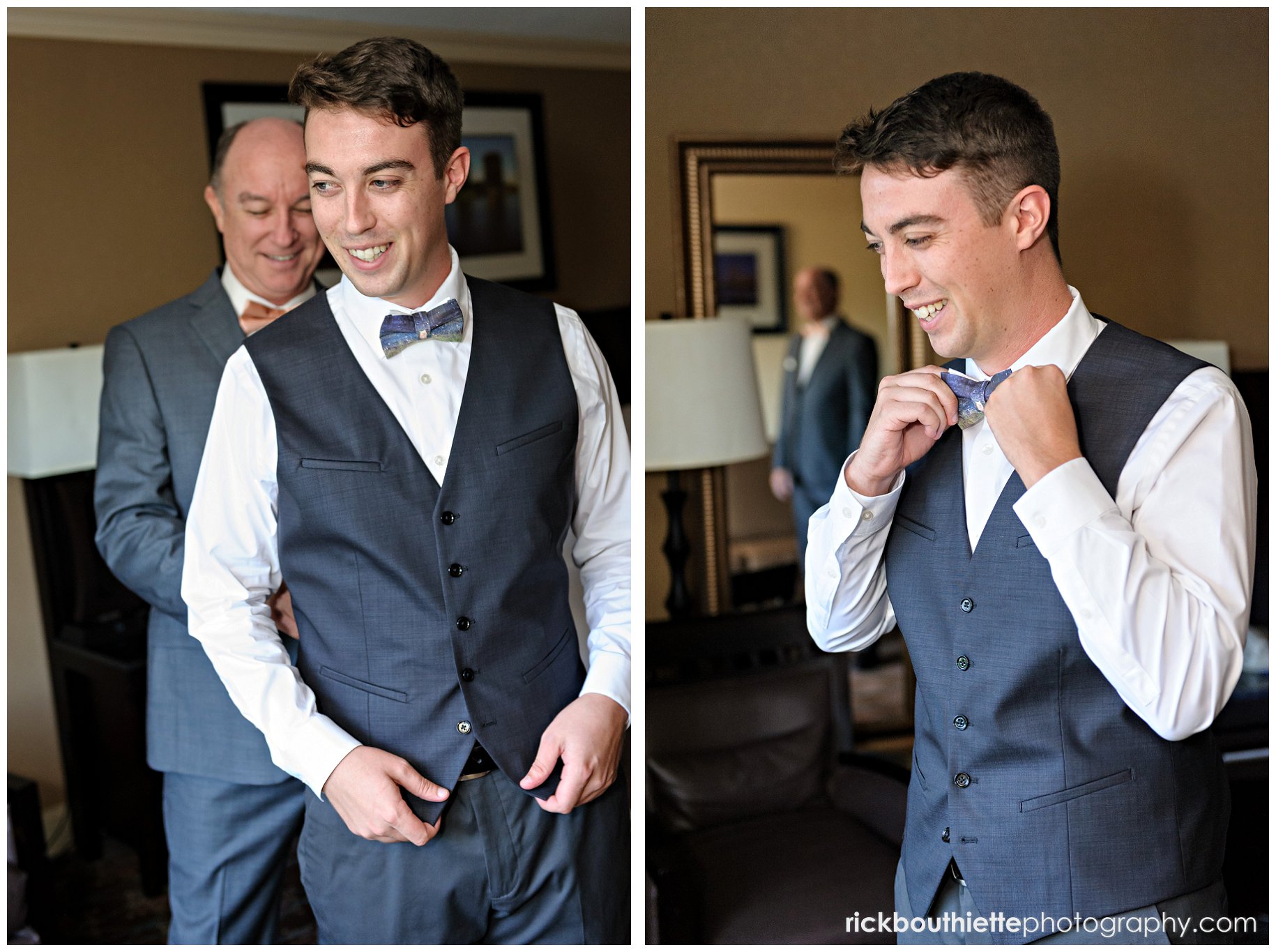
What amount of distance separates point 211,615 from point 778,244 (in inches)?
60.2

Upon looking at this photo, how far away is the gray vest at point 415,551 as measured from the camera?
161 cm

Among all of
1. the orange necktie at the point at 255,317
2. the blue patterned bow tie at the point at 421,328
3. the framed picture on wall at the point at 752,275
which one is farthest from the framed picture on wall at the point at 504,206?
the blue patterned bow tie at the point at 421,328

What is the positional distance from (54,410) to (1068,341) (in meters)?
2.60

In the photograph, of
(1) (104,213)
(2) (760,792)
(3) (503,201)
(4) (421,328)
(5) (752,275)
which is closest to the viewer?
(4) (421,328)

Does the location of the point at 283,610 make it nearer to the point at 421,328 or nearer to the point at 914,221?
the point at 421,328

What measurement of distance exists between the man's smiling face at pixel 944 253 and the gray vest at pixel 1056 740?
0.46 ft

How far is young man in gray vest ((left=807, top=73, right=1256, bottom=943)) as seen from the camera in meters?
1.32

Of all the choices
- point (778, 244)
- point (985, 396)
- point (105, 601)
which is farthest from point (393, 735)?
point (105, 601)

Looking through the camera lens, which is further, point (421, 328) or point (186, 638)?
point (186, 638)

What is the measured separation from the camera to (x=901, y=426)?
1.46 m

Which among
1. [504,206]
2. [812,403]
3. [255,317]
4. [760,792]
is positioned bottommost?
[760,792]

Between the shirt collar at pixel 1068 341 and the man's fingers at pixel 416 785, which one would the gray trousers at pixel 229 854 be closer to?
the man's fingers at pixel 416 785

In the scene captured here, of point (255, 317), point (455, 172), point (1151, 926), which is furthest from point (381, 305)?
point (1151, 926)

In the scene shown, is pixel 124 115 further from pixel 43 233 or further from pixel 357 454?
pixel 357 454
